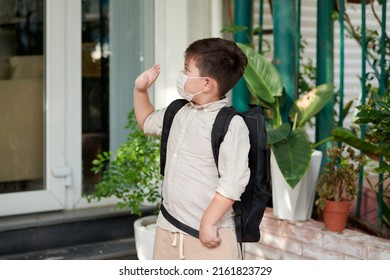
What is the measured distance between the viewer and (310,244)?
389 cm

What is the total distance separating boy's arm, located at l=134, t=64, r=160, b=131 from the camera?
2.68 meters

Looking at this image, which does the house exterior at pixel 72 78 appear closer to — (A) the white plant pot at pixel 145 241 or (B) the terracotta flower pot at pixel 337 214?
(A) the white plant pot at pixel 145 241

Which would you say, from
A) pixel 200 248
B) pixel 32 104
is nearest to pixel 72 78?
pixel 32 104

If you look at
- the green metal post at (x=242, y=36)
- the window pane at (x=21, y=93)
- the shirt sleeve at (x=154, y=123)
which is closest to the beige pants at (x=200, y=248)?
the shirt sleeve at (x=154, y=123)

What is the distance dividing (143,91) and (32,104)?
2252 millimetres

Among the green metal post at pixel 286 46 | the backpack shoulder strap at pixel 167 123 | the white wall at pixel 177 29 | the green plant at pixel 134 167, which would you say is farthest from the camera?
the white wall at pixel 177 29

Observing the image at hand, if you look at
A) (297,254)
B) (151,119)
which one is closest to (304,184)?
(297,254)

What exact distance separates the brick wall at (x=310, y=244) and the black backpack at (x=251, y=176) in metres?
1.22

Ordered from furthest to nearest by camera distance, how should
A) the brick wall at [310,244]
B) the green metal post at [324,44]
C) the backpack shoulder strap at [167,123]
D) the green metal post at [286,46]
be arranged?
the green metal post at [324,44], the green metal post at [286,46], the brick wall at [310,244], the backpack shoulder strap at [167,123]

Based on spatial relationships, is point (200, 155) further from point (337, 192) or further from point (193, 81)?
point (337, 192)

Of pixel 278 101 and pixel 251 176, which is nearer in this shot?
pixel 251 176

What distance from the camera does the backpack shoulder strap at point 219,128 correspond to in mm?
2447

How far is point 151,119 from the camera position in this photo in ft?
9.03

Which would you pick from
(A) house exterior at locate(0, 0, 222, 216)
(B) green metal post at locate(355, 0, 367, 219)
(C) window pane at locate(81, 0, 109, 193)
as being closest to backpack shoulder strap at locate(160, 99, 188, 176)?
(B) green metal post at locate(355, 0, 367, 219)
